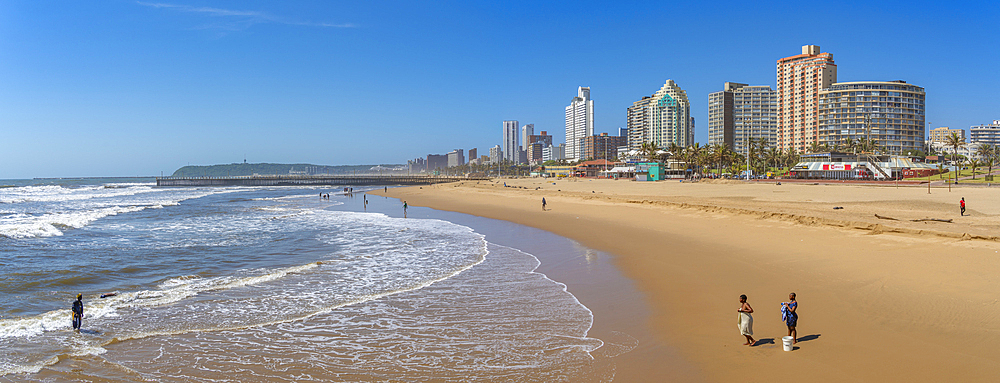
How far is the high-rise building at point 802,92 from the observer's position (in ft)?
458

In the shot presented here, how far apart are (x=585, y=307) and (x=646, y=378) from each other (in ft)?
12.2

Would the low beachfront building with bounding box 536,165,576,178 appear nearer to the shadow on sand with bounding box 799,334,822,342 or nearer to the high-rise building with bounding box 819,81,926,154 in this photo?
the high-rise building with bounding box 819,81,926,154

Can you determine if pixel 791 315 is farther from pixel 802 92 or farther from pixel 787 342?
pixel 802 92

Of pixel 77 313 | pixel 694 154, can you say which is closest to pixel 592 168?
pixel 694 154

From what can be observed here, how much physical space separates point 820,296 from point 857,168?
74.3 m

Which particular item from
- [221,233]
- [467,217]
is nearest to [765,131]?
[467,217]

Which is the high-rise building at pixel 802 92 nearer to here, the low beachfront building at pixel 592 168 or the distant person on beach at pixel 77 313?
the low beachfront building at pixel 592 168

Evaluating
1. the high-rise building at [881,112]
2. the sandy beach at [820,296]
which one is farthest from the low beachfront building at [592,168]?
the sandy beach at [820,296]

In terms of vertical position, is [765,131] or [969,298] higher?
[765,131]

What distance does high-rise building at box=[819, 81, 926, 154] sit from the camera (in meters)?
126

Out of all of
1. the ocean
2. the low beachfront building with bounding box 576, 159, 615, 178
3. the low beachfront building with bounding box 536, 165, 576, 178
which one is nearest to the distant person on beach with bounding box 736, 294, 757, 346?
the ocean

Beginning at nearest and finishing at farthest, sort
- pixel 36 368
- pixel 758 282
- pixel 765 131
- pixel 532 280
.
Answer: pixel 36 368 → pixel 758 282 → pixel 532 280 → pixel 765 131

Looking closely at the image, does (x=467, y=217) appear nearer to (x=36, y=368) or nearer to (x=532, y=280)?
(x=532, y=280)

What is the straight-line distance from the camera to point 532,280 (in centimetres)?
A: 1291
